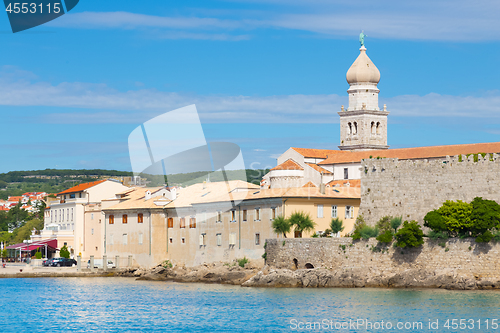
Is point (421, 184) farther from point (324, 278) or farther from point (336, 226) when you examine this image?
point (324, 278)

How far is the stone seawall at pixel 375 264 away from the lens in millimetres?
37938

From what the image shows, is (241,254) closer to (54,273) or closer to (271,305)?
(271,305)

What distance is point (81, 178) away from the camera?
164625 millimetres

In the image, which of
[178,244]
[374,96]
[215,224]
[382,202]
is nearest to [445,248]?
[382,202]

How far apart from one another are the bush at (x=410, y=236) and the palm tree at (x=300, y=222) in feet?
25.6

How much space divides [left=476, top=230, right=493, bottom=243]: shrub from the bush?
3.19 meters

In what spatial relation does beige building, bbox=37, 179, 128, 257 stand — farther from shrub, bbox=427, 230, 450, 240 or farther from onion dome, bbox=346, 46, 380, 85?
shrub, bbox=427, 230, 450, 240

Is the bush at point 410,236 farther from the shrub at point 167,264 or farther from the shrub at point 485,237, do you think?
the shrub at point 167,264

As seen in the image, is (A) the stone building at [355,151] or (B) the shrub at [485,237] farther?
(A) the stone building at [355,151]

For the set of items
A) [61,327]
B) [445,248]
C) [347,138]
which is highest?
[347,138]

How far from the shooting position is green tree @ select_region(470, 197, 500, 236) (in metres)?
38.1

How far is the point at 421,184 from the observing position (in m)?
43.2

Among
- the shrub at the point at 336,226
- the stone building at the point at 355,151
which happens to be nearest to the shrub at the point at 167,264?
the stone building at the point at 355,151

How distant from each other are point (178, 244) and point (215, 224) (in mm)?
4713
